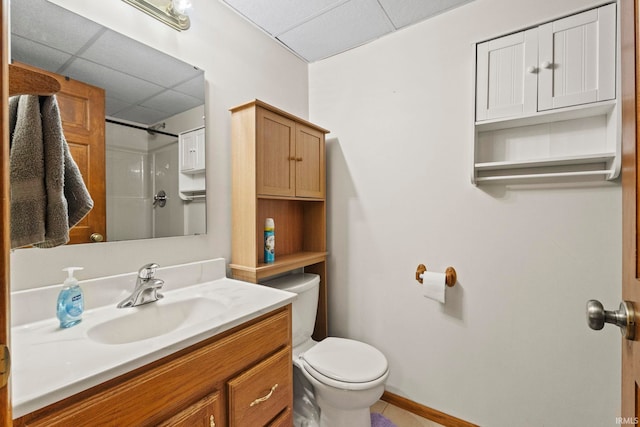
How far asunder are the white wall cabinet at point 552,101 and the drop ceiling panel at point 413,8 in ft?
1.11

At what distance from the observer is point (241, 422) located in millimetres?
903

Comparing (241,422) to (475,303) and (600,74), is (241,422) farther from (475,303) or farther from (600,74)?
(600,74)

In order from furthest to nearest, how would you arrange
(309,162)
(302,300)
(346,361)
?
(309,162) < (302,300) < (346,361)

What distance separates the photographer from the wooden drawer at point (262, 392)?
886 mm

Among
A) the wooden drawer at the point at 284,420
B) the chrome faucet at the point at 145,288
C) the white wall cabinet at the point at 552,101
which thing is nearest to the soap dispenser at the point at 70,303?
the chrome faucet at the point at 145,288

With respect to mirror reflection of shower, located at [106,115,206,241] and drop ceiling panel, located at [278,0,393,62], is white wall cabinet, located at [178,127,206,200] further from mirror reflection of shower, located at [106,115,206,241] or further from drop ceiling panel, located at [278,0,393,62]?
drop ceiling panel, located at [278,0,393,62]

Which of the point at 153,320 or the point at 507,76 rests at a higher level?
the point at 507,76

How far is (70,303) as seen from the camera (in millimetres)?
880

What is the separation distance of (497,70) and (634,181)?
1063 mm

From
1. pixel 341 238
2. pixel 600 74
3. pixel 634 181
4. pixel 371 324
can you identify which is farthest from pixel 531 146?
pixel 371 324

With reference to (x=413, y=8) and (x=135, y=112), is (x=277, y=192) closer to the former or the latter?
(x=135, y=112)

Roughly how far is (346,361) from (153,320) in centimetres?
93

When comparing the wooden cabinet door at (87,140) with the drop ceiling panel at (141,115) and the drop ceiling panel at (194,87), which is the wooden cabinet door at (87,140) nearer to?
the drop ceiling panel at (141,115)

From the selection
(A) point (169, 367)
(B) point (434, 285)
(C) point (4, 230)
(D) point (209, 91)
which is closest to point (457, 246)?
(B) point (434, 285)
